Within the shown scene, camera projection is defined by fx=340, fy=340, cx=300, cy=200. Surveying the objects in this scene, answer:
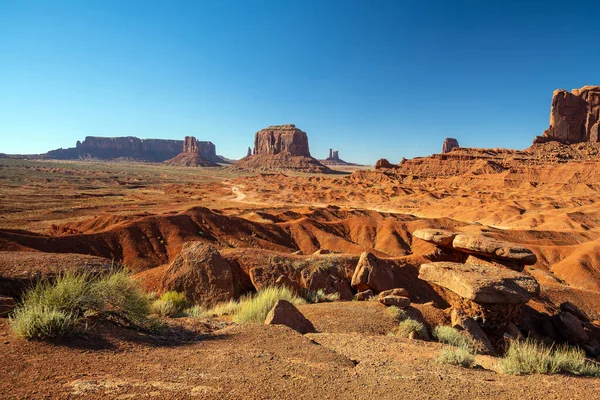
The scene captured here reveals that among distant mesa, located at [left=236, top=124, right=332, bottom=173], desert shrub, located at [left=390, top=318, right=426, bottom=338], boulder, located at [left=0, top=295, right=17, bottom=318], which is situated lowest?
desert shrub, located at [left=390, top=318, right=426, bottom=338]

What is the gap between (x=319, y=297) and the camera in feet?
34.8

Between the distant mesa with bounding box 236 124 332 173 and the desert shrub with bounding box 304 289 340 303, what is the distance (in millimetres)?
145894

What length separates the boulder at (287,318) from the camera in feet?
21.1

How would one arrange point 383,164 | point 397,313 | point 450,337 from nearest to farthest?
point 450,337
point 397,313
point 383,164


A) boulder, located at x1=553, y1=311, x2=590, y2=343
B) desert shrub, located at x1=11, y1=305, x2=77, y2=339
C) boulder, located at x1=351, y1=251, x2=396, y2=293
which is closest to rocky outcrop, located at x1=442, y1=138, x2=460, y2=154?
boulder, located at x1=553, y1=311, x2=590, y2=343

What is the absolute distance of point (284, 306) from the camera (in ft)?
22.1

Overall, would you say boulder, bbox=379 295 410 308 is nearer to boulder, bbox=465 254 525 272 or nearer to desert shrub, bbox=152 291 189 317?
desert shrub, bbox=152 291 189 317

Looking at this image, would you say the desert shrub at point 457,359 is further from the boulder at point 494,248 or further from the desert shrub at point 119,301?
the boulder at point 494,248

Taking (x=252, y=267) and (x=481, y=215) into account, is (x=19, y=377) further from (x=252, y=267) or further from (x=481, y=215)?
(x=481, y=215)

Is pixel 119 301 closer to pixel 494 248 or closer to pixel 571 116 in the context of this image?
pixel 494 248

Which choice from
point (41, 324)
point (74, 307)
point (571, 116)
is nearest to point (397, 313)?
point (74, 307)

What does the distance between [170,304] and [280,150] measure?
177 meters

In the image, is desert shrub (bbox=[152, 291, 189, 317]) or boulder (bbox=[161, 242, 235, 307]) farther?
boulder (bbox=[161, 242, 235, 307])

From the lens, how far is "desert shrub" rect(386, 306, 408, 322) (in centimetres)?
842
